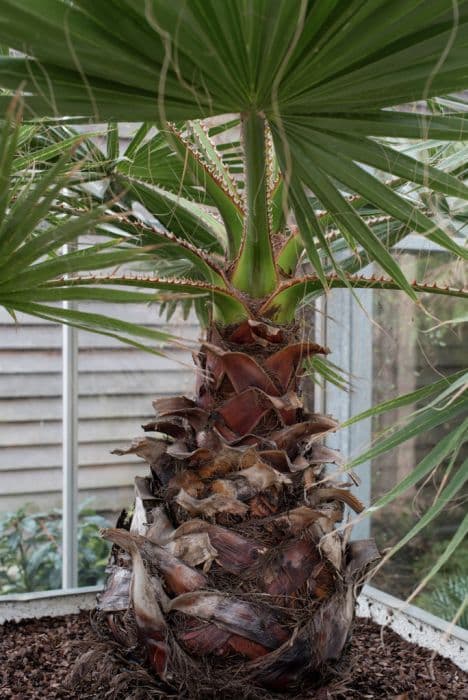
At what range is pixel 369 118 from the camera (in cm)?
79

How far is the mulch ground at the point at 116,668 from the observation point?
3.53 feet

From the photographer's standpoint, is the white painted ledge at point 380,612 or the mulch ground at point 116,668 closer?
the mulch ground at point 116,668

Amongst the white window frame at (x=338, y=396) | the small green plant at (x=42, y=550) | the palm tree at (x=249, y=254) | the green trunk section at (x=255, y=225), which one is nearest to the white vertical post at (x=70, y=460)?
the white window frame at (x=338, y=396)

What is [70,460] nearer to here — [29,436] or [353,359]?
[29,436]

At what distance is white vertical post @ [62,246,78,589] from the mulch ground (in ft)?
1.06

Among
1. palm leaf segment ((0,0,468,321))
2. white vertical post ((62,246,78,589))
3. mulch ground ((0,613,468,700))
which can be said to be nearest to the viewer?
palm leaf segment ((0,0,468,321))

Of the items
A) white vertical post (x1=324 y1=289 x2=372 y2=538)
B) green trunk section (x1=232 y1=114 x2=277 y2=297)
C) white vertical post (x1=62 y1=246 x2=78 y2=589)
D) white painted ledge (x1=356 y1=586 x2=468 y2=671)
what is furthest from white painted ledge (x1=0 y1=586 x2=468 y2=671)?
green trunk section (x1=232 y1=114 x2=277 y2=297)

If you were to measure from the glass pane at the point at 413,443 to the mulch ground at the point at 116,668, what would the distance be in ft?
1.94

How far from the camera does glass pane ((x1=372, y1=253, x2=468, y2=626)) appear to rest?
1874 millimetres

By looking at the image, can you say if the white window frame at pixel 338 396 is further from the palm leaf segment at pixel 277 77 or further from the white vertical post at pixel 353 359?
the palm leaf segment at pixel 277 77

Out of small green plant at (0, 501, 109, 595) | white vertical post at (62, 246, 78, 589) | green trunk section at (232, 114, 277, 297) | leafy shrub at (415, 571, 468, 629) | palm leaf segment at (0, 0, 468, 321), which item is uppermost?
palm leaf segment at (0, 0, 468, 321)

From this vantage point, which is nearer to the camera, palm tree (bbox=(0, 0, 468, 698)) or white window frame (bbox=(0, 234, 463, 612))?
palm tree (bbox=(0, 0, 468, 698))

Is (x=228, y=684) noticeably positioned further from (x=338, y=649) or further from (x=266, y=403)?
(x=266, y=403)

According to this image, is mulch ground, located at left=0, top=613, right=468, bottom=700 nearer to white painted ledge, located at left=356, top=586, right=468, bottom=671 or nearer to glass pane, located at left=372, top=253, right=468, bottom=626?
white painted ledge, located at left=356, top=586, right=468, bottom=671
